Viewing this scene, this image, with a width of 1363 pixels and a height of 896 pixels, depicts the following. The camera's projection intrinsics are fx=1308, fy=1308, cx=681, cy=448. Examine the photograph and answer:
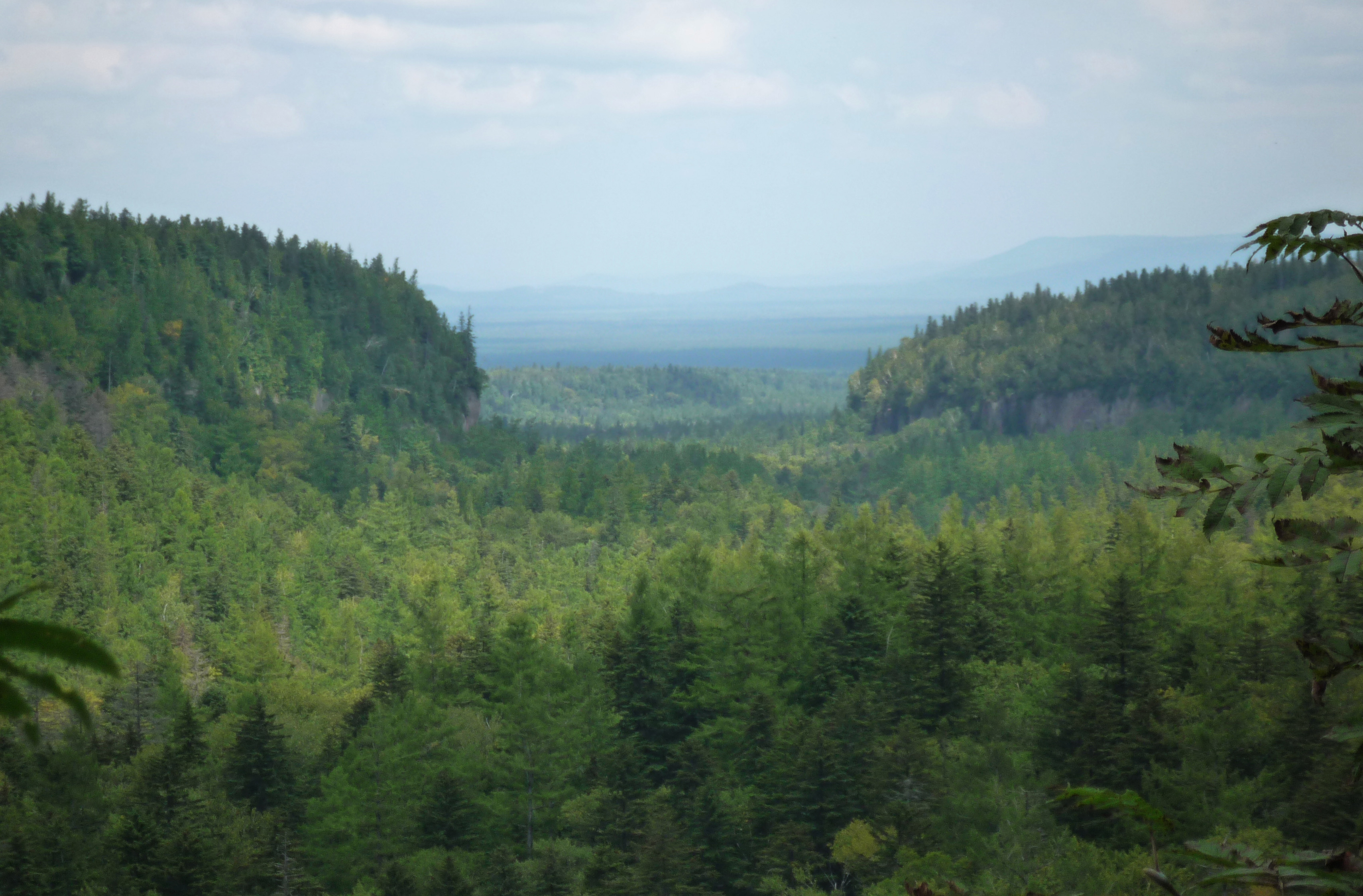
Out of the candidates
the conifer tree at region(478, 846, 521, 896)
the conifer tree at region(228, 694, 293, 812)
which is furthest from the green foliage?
the conifer tree at region(228, 694, 293, 812)

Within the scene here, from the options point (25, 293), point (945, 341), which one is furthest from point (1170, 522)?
point (945, 341)

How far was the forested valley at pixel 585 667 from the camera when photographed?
36.8 metres

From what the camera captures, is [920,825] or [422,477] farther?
[422,477]

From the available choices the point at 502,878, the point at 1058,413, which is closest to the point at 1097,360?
the point at 1058,413

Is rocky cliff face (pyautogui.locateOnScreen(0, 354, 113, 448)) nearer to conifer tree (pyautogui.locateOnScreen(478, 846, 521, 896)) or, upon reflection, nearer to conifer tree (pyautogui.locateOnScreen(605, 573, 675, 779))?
conifer tree (pyautogui.locateOnScreen(605, 573, 675, 779))

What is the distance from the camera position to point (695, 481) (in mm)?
121375

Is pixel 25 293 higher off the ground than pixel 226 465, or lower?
higher

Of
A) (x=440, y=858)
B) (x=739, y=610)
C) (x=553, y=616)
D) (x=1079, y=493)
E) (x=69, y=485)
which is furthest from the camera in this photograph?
(x=1079, y=493)

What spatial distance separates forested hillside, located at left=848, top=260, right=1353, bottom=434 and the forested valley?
36.0 m

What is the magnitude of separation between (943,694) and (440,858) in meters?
18.2

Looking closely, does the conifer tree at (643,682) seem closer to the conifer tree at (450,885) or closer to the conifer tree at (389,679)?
the conifer tree at (389,679)

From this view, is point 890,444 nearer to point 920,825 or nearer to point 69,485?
point 69,485

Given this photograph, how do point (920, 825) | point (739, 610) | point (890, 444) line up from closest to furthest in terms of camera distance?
point (920, 825), point (739, 610), point (890, 444)

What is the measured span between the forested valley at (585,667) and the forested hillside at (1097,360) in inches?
1418
